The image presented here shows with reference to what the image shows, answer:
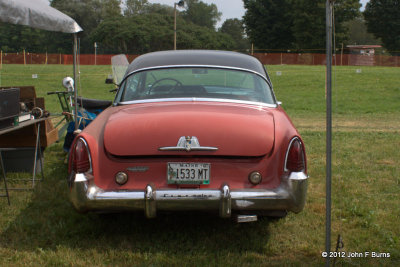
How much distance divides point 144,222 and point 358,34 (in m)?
120

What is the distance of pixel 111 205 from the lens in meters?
3.40

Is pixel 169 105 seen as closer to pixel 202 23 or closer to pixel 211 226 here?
pixel 211 226

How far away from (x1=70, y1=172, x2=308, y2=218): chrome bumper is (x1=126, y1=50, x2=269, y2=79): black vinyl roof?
5.30ft

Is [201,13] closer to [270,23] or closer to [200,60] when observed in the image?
[270,23]

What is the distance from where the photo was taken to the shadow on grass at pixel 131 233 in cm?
371

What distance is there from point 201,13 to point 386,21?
65.0 metres

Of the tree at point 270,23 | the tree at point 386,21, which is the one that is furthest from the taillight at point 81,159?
the tree at point 386,21

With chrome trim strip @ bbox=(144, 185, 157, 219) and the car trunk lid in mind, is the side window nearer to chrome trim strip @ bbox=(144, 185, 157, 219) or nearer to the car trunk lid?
the car trunk lid

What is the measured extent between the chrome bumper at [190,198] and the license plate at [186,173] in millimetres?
95

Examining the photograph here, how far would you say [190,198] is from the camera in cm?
331

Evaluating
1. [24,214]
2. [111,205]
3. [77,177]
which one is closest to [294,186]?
[111,205]

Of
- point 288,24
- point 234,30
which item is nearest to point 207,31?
point 288,24

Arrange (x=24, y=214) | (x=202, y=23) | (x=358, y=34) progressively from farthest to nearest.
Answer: (x=202, y=23)
(x=358, y=34)
(x=24, y=214)

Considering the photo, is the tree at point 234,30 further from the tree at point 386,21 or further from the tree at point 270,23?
the tree at point 386,21
